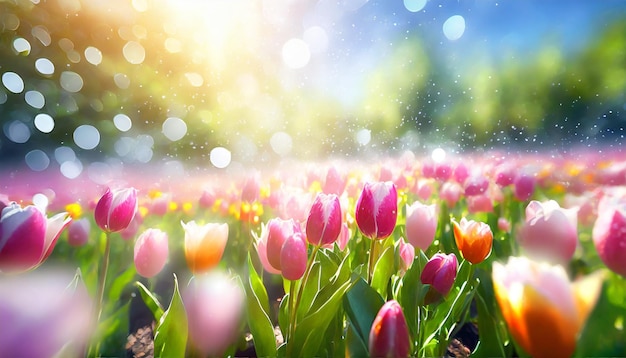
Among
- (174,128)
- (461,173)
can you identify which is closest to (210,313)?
(461,173)

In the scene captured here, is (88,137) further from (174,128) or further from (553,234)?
(553,234)

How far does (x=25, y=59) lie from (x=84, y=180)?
3.61 feet

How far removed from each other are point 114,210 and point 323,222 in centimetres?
42

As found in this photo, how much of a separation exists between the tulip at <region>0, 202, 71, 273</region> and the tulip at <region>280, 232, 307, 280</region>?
1.24ft

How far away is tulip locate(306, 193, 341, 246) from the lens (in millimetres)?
754

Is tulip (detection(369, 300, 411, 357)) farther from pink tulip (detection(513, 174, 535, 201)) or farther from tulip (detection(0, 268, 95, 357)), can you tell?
pink tulip (detection(513, 174, 535, 201))

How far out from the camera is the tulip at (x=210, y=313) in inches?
24.9

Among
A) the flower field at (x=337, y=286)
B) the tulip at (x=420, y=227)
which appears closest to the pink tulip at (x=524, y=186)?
the flower field at (x=337, y=286)

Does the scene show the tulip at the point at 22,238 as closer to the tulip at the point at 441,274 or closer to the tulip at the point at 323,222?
the tulip at the point at 323,222

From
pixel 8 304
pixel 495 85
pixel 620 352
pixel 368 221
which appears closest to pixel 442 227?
pixel 368 221

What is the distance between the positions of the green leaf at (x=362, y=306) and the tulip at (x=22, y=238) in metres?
0.48

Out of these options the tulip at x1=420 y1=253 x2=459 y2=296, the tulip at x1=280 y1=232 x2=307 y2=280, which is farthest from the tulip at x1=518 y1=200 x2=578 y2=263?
the tulip at x1=280 y1=232 x2=307 y2=280

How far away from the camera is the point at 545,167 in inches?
104

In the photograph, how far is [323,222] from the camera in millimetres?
754
